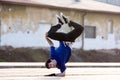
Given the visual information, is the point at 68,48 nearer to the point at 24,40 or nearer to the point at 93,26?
the point at 24,40

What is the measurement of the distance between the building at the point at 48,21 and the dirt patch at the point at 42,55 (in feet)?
2.84

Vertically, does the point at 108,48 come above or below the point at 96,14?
below

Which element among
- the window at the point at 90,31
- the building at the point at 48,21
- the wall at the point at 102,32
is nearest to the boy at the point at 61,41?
the building at the point at 48,21

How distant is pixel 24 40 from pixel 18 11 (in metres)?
2.09

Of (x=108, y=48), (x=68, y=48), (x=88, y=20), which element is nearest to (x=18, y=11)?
(x=88, y=20)

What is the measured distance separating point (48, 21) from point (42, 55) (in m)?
3.64

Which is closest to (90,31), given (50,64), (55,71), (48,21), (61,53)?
(48,21)

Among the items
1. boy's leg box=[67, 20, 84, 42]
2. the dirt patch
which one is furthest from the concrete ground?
the dirt patch

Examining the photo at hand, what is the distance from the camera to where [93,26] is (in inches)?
1521

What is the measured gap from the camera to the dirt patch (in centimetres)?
2979

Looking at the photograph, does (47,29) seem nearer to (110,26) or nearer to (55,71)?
(110,26)

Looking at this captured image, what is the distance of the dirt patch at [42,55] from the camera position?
29.8 metres

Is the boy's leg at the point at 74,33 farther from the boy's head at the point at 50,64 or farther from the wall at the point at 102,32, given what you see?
the wall at the point at 102,32

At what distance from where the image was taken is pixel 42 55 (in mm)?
32156
